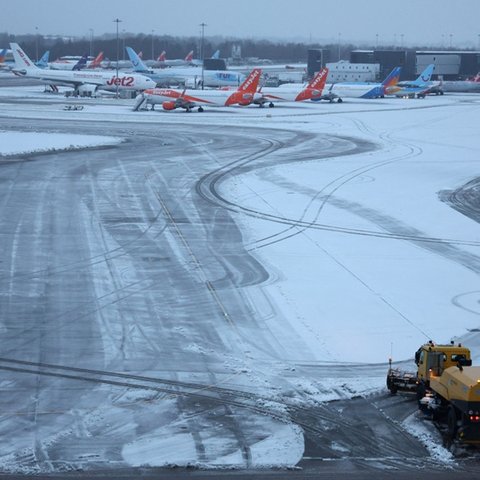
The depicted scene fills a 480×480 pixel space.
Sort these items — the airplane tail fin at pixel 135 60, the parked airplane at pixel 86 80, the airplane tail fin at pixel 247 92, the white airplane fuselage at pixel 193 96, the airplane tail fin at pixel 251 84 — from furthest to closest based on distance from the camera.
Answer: the airplane tail fin at pixel 135 60 → the parked airplane at pixel 86 80 → the airplane tail fin at pixel 251 84 → the airplane tail fin at pixel 247 92 → the white airplane fuselage at pixel 193 96

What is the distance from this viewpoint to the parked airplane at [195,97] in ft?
322

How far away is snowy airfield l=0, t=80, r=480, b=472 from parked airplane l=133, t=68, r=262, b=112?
96.6 ft

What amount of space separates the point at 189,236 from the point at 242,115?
61.1 metres

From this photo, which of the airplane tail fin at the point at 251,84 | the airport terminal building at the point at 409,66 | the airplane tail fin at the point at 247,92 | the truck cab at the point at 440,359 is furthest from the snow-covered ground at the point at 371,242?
the airport terminal building at the point at 409,66

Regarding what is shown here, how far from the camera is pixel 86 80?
4815 inches

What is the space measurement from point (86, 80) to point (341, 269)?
319 ft

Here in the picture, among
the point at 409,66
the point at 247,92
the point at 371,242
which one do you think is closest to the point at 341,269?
the point at 371,242

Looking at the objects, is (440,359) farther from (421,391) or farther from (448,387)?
(448,387)

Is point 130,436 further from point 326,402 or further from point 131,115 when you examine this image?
point 131,115

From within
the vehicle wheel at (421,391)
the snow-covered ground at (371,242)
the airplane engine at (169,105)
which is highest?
the vehicle wheel at (421,391)

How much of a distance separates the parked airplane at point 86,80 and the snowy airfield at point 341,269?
52514mm

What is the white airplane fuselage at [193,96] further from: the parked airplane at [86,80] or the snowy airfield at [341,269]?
the snowy airfield at [341,269]

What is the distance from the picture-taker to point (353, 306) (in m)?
26.4

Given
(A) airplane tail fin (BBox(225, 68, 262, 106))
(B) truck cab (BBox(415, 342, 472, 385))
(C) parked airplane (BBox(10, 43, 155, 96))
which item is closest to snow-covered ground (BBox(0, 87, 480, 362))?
(B) truck cab (BBox(415, 342, 472, 385))
